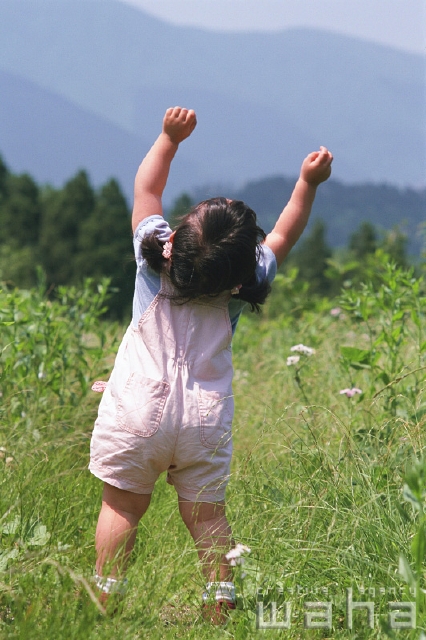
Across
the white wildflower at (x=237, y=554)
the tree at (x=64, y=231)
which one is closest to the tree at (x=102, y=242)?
the tree at (x=64, y=231)

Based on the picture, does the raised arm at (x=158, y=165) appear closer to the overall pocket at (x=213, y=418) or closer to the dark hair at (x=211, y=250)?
the dark hair at (x=211, y=250)

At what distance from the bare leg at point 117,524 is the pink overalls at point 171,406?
0.14 feet

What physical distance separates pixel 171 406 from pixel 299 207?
79cm

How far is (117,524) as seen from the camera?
7.02 feet

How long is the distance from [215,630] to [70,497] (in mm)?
807

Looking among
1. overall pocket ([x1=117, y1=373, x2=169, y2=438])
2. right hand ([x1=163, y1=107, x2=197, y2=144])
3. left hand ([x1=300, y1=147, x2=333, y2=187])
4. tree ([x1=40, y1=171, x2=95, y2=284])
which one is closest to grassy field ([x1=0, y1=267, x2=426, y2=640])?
overall pocket ([x1=117, y1=373, x2=169, y2=438])

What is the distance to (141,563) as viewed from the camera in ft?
6.78

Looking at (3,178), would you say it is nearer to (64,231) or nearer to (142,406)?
(64,231)

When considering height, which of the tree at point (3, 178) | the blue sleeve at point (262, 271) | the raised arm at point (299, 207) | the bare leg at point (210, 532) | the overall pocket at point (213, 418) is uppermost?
the tree at point (3, 178)

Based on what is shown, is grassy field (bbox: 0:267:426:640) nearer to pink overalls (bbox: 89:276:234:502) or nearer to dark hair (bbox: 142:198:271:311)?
pink overalls (bbox: 89:276:234:502)

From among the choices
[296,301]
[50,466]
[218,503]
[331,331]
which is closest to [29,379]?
[50,466]

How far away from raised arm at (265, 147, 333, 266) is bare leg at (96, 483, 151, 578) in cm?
85

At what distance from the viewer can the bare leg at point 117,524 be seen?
207 cm

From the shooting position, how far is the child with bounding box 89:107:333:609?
2109 millimetres
